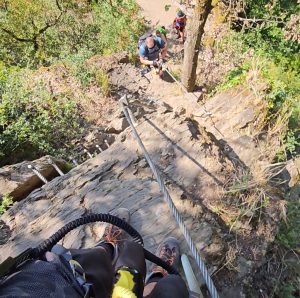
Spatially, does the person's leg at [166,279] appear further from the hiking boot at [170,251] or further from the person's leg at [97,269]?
the person's leg at [97,269]

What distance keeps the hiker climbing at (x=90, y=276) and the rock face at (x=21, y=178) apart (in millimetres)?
2346

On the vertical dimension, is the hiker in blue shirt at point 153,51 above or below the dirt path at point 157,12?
below

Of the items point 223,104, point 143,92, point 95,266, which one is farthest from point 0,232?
point 143,92

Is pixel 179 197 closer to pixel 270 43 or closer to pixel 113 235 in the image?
pixel 113 235

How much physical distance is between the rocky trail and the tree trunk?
170 centimetres

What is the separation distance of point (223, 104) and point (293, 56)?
4389 mm

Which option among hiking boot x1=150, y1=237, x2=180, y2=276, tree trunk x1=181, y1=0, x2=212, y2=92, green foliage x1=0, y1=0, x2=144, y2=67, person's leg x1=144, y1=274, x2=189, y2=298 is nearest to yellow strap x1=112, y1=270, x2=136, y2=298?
person's leg x1=144, y1=274, x2=189, y2=298

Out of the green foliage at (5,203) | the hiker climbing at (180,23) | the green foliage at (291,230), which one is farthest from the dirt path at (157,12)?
the green foliage at (291,230)

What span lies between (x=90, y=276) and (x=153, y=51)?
6667 mm

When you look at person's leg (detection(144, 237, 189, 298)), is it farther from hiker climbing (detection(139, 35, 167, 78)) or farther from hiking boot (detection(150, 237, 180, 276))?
hiker climbing (detection(139, 35, 167, 78))

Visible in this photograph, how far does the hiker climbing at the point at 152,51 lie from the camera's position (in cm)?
789

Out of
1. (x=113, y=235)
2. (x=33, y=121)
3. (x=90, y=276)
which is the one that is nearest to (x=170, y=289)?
(x=90, y=276)

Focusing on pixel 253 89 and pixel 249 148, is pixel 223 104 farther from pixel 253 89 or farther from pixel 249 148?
pixel 249 148

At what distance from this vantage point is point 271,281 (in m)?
3.93
